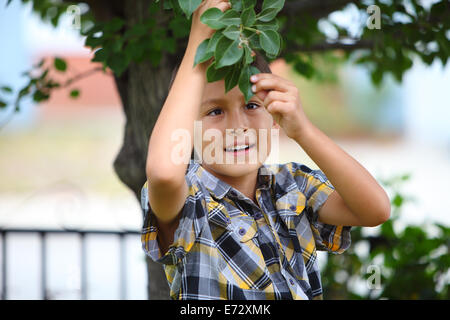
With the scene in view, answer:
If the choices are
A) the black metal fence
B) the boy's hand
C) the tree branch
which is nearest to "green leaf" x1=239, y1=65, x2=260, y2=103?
the boy's hand

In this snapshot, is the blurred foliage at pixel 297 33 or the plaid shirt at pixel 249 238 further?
the blurred foliage at pixel 297 33

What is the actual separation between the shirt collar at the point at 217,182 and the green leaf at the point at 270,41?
431mm

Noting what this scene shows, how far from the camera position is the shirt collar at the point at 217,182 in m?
1.49

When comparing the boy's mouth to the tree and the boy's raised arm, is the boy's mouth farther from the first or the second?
the tree

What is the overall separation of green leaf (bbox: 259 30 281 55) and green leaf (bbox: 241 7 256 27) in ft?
0.12

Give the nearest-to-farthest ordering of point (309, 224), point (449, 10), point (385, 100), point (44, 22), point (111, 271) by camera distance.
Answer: point (309, 224), point (449, 10), point (44, 22), point (111, 271), point (385, 100)

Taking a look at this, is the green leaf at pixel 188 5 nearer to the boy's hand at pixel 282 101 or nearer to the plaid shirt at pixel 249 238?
the boy's hand at pixel 282 101

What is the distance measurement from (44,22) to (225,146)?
2.58 meters

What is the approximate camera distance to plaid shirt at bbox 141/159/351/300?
1377 millimetres

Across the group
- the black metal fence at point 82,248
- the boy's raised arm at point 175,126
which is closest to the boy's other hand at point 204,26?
the boy's raised arm at point 175,126
